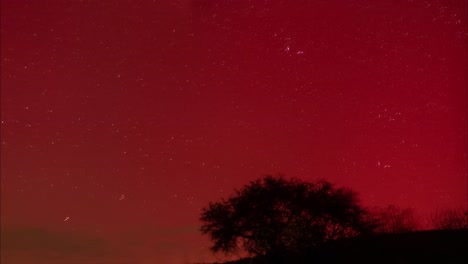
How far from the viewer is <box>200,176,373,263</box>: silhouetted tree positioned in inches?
2077

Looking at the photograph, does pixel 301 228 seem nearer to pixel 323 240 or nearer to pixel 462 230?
pixel 323 240

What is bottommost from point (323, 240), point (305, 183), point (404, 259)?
point (404, 259)

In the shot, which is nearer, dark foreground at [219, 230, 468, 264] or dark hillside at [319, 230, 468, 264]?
dark hillside at [319, 230, 468, 264]

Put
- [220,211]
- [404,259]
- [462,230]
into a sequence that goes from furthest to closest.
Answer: [220,211] → [462,230] → [404,259]

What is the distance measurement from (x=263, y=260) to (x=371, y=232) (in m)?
10.7

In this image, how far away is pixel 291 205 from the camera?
56688 mm

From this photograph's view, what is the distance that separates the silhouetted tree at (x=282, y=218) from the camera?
52750 millimetres

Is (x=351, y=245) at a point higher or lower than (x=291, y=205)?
lower

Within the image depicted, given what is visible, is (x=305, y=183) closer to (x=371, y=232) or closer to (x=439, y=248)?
(x=371, y=232)

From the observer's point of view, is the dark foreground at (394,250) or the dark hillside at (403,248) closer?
the dark hillside at (403,248)

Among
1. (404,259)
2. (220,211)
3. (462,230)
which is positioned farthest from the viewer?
(220,211)

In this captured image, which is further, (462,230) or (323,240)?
(323,240)

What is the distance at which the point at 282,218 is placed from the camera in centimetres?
5503

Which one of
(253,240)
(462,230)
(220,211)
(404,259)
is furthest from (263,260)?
(462,230)
